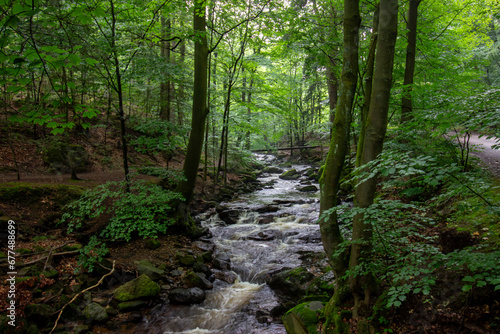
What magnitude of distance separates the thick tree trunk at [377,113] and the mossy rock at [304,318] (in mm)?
841

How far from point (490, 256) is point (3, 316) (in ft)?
20.6

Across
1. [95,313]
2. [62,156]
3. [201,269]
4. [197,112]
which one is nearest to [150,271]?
[201,269]

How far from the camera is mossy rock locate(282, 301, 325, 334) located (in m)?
3.91

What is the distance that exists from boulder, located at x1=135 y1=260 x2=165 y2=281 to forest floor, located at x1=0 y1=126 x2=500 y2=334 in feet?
0.61

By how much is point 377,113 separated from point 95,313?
18.8ft

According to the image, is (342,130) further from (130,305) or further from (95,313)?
(95,313)

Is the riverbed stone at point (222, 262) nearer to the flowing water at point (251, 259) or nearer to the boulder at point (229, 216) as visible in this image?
the flowing water at point (251, 259)

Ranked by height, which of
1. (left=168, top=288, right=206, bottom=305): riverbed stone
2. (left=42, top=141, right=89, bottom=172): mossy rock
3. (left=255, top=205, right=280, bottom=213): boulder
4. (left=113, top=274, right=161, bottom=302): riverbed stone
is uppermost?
(left=42, top=141, right=89, bottom=172): mossy rock

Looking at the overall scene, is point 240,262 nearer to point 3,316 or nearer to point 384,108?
point 3,316

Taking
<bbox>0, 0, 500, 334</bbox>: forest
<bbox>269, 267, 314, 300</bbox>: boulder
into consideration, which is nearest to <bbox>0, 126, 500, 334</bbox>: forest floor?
<bbox>0, 0, 500, 334</bbox>: forest

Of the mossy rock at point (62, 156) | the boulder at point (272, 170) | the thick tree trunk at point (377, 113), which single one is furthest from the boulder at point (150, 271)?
the boulder at point (272, 170)

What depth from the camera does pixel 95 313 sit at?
4.64 m

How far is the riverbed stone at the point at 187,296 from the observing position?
548 centimetres

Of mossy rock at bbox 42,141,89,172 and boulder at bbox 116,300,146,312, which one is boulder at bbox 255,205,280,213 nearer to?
boulder at bbox 116,300,146,312
